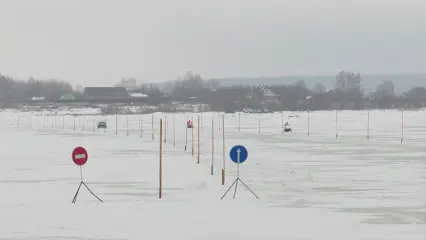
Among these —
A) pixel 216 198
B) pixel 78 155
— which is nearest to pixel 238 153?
pixel 216 198

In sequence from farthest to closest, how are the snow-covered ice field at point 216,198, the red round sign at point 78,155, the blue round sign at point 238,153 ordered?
1. the blue round sign at point 238,153
2. the red round sign at point 78,155
3. the snow-covered ice field at point 216,198

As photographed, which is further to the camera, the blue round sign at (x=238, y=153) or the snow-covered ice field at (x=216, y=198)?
the blue round sign at (x=238, y=153)

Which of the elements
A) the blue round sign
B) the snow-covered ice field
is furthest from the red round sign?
the blue round sign

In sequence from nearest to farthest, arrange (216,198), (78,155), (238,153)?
1. (78,155)
2. (238,153)
3. (216,198)

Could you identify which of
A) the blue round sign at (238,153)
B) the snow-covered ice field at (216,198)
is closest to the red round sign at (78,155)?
the snow-covered ice field at (216,198)

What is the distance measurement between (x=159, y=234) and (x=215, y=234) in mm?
1028

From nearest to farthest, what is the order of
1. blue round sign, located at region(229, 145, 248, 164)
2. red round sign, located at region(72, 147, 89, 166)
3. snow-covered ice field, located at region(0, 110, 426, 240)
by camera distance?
snow-covered ice field, located at region(0, 110, 426, 240)
red round sign, located at region(72, 147, 89, 166)
blue round sign, located at region(229, 145, 248, 164)

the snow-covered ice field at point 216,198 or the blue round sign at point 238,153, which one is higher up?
the blue round sign at point 238,153

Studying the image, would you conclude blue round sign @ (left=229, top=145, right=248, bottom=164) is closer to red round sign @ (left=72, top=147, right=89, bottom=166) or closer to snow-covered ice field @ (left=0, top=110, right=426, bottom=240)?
snow-covered ice field @ (left=0, top=110, right=426, bottom=240)

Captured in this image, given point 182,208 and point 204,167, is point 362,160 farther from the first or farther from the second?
point 182,208

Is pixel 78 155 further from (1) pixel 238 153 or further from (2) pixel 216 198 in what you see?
(1) pixel 238 153

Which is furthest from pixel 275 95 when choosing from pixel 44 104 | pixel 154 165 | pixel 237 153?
pixel 237 153

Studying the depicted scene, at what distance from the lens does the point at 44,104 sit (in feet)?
618

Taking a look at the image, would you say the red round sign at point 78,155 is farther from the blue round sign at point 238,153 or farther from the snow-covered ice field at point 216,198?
the blue round sign at point 238,153
